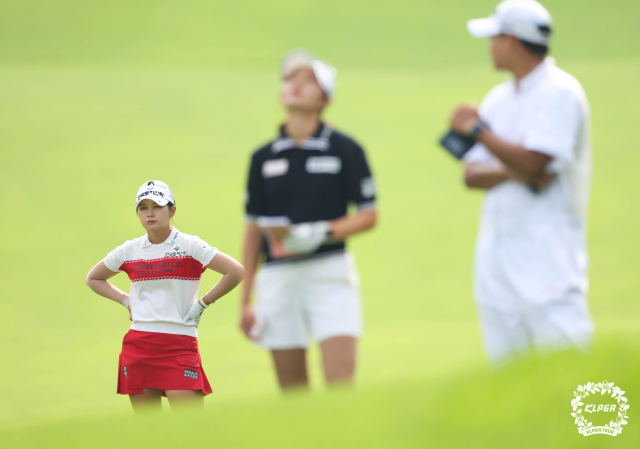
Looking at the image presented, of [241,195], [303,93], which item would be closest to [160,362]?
[303,93]

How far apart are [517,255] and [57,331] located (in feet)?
17.0

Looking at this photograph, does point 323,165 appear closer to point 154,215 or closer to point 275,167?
point 275,167

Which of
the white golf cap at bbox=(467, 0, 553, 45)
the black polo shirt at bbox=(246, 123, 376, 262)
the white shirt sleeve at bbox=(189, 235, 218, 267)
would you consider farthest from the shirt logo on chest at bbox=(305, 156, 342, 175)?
the white shirt sleeve at bbox=(189, 235, 218, 267)

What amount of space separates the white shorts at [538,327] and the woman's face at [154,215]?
1.45 metres

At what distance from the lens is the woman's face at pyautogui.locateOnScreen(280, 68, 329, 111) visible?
3496 millimetres

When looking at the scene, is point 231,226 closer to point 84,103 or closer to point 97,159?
point 97,159

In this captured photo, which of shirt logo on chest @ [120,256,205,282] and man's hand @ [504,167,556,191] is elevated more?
man's hand @ [504,167,556,191]

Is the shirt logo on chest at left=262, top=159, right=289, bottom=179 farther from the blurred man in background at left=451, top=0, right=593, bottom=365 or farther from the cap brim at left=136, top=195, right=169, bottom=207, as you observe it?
the cap brim at left=136, top=195, right=169, bottom=207

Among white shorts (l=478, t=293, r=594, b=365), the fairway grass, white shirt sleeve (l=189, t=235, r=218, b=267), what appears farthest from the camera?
white shorts (l=478, t=293, r=594, b=365)

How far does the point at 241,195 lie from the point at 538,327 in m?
8.43

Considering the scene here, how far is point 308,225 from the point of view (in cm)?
333

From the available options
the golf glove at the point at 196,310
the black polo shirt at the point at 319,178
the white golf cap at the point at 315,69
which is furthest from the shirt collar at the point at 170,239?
the white golf cap at the point at 315,69

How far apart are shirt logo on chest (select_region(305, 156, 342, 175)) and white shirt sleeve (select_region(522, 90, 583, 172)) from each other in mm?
765

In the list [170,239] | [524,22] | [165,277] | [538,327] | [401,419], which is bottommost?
[538,327]
